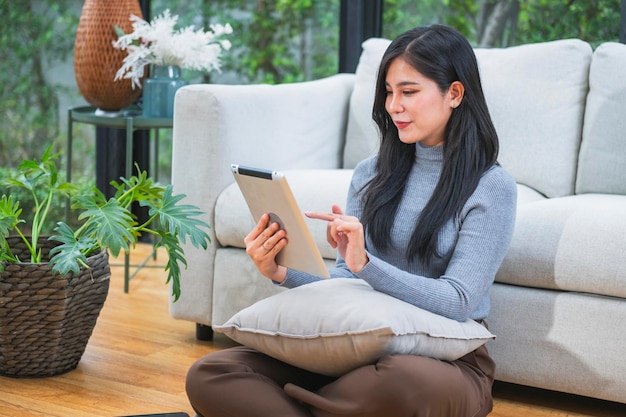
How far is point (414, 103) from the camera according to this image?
1750 mm

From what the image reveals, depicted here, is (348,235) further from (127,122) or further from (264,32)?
(264,32)

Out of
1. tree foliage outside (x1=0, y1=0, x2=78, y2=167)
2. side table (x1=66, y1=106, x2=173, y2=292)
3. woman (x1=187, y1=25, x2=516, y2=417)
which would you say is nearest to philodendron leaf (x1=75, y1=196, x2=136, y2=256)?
woman (x1=187, y1=25, x2=516, y2=417)

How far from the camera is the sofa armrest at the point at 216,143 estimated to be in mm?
2438

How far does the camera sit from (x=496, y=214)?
172 centimetres

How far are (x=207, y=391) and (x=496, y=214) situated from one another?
605mm

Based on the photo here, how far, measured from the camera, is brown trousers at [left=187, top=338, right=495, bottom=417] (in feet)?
5.11

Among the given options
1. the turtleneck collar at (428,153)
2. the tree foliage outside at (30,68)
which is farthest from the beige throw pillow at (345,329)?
the tree foliage outside at (30,68)

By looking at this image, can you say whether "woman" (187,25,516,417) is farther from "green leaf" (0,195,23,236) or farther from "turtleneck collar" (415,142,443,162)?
"green leaf" (0,195,23,236)

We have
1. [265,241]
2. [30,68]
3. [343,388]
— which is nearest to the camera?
[343,388]

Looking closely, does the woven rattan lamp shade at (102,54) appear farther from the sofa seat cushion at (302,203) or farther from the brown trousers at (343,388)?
the brown trousers at (343,388)

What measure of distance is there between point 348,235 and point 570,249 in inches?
23.9

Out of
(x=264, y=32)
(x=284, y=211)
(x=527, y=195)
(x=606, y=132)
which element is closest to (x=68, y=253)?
(x=284, y=211)

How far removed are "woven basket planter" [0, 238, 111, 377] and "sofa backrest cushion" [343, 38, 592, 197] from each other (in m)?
1.10

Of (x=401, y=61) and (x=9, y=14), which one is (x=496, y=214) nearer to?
(x=401, y=61)
